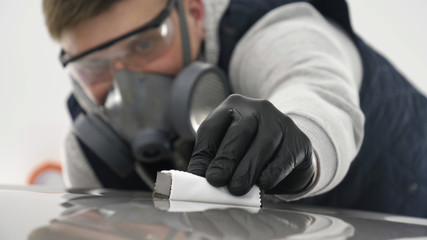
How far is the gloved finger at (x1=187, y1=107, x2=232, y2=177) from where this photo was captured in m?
0.59

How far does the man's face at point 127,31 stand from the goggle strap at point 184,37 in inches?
0.4

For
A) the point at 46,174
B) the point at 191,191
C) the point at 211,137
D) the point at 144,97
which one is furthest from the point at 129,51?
the point at 46,174

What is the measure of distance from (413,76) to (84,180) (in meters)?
1.78

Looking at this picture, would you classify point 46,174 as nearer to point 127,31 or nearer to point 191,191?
point 127,31

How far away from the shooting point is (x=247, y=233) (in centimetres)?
30

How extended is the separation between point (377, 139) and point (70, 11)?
32.1 inches

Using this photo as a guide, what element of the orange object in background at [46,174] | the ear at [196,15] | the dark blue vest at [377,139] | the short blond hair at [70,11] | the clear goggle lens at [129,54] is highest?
the short blond hair at [70,11]

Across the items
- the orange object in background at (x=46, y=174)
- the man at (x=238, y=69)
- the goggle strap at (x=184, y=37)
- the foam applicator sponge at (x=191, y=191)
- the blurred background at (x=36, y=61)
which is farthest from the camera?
the orange object in background at (x=46, y=174)

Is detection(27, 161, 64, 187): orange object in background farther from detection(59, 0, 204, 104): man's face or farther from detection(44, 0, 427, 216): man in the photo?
detection(59, 0, 204, 104): man's face

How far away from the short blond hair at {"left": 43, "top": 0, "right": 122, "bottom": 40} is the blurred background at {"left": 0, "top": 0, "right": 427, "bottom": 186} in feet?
4.46

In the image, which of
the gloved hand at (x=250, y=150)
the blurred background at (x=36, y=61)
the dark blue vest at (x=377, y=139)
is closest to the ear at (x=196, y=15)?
the dark blue vest at (x=377, y=139)

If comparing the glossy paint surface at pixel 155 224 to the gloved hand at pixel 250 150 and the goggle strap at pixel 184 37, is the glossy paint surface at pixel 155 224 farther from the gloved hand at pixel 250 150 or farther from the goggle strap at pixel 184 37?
the goggle strap at pixel 184 37

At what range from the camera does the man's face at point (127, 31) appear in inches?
44.6

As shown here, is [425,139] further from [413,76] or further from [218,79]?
[413,76]
